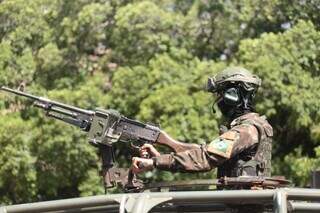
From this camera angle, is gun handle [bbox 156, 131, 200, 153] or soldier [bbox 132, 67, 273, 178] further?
gun handle [bbox 156, 131, 200, 153]

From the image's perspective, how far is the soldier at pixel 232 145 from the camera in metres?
4.53

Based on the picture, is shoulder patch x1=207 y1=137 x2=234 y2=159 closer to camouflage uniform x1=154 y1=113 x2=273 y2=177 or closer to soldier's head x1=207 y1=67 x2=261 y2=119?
camouflage uniform x1=154 y1=113 x2=273 y2=177

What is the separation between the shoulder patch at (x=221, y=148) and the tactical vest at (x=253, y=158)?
14 cm

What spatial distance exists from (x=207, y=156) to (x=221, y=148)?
91 millimetres

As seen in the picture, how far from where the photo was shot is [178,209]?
480 cm

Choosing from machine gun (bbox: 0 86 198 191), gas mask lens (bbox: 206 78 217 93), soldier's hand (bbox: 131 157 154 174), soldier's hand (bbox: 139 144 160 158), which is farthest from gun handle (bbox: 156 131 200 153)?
soldier's hand (bbox: 131 157 154 174)

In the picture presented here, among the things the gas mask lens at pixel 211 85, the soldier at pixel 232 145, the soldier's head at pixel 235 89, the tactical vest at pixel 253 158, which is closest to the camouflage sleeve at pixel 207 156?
the soldier at pixel 232 145

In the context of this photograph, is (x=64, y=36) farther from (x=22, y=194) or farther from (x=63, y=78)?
(x=22, y=194)

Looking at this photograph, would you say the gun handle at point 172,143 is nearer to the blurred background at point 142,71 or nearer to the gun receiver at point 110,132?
the gun receiver at point 110,132

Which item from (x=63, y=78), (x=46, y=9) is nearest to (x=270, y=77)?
(x=63, y=78)

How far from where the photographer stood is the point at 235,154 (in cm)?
461

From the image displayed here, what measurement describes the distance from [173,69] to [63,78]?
2.61 metres

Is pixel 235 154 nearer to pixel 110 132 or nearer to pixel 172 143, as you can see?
pixel 172 143

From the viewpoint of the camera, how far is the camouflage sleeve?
452 centimetres
